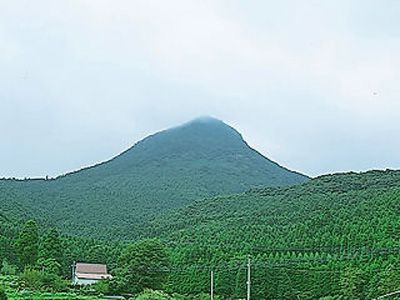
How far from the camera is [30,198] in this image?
81.0m

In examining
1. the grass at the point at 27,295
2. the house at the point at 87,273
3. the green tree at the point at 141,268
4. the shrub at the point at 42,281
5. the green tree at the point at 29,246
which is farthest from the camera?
the house at the point at 87,273

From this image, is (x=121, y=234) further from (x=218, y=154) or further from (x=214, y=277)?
(x=218, y=154)

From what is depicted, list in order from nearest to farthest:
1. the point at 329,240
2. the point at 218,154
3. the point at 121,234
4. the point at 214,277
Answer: the point at 214,277, the point at 329,240, the point at 121,234, the point at 218,154

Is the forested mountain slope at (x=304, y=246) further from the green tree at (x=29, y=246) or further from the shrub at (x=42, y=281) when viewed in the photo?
the green tree at (x=29, y=246)

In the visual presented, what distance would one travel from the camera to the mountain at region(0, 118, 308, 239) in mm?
73938

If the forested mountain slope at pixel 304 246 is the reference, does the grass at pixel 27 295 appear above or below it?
below

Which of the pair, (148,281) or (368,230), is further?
(368,230)

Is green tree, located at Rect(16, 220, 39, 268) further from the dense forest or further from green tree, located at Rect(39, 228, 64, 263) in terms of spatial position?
the dense forest

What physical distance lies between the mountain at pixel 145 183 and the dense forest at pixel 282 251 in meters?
13.8

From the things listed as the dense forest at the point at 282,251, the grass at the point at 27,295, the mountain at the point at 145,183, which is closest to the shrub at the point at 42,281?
the grass at the point at 27,295

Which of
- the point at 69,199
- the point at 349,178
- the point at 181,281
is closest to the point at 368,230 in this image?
the point at 181,281

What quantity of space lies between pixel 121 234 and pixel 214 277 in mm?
27894

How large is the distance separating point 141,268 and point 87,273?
791 centimetres

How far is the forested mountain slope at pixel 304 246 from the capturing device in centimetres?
3747
